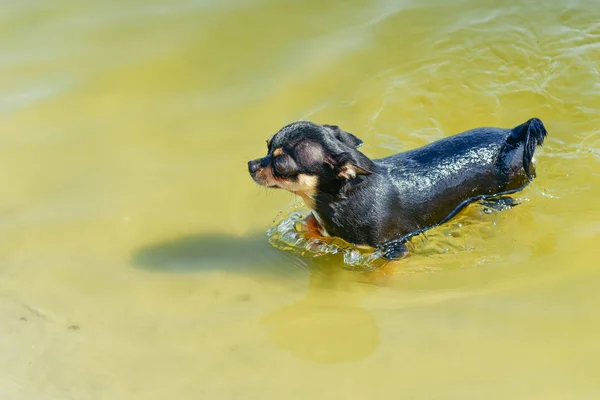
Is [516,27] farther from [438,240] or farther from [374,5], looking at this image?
[438,240]

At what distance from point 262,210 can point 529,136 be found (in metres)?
2.51

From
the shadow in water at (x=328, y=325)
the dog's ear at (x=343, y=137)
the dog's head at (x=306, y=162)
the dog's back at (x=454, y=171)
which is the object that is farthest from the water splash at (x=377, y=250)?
the dog's ear at (x=343, y=137)

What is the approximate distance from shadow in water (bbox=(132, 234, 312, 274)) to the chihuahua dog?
467 mm

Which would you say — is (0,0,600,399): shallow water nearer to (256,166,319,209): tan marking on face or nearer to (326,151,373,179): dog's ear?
(256,166,319,209): tan marking on face

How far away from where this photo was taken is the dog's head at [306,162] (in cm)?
533

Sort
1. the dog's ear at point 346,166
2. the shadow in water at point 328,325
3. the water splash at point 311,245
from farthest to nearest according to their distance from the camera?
the water splash at point 311,245 < the dog's ear at point 346,166 < the shadow in water at point 328,325

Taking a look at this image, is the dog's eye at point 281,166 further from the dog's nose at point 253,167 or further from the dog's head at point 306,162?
the dog's nose at point 253,167

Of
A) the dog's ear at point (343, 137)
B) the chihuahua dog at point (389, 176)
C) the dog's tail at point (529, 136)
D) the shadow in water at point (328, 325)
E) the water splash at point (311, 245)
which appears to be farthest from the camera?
the dog's tail at point (529, 136)

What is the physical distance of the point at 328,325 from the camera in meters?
4.94

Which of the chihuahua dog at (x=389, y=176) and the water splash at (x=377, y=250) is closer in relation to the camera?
the chihuahua dog at (x=389, y=176)

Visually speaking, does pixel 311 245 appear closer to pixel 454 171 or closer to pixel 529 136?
pixel 454 171

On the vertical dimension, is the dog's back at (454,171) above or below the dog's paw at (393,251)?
above

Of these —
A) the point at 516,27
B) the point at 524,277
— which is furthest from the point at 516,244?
the point at 516,27

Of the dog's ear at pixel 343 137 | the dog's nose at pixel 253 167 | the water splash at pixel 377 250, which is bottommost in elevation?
the water splash at pixel 377 250
